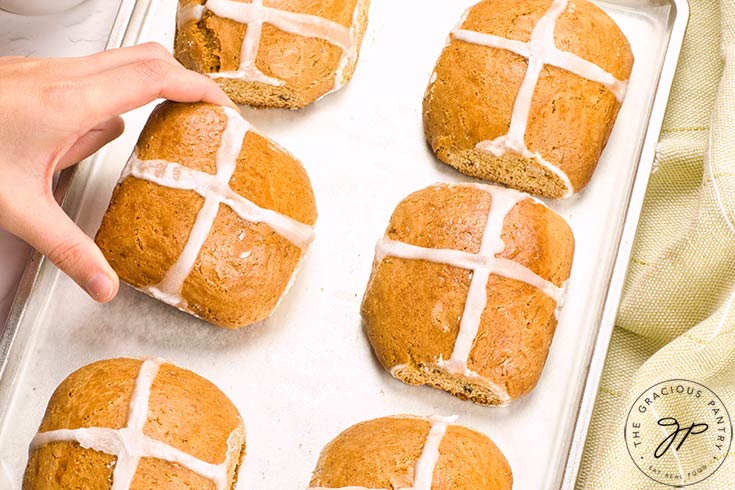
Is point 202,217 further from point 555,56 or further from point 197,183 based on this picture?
point 555,56

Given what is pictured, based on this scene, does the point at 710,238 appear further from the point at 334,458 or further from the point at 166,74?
the point at 166,74

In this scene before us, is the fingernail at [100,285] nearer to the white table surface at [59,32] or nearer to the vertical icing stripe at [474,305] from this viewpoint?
the vertical icing stripe at [474,305]

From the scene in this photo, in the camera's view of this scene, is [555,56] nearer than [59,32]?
Yes

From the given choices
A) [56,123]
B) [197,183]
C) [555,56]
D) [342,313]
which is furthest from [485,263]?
[56,123]

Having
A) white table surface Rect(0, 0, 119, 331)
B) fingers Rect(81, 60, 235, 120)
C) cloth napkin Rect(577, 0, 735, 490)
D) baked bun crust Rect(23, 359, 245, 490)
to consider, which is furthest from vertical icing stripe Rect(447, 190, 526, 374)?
white table surface Rect(0, 0, 119, 331)

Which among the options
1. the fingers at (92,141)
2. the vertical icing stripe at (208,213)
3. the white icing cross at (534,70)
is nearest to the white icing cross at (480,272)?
the white icing cross at (534,70)

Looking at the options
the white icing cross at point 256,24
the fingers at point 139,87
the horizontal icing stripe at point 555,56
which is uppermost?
the horizontal icing stripe at point 555,56
